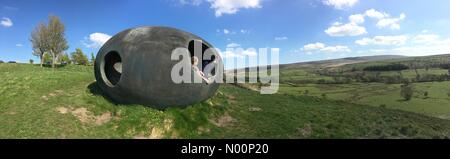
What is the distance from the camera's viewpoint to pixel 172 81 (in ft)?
61.0

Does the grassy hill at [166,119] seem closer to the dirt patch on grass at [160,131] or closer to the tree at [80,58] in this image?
the dirt patch on grass at [160,131]

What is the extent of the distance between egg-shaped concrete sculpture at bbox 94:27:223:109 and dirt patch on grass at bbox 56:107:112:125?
1507 millimetres

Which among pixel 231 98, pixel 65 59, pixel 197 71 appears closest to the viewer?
pixel 197 71

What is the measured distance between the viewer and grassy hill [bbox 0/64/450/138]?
16891 millimetres

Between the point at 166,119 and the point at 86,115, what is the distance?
403 centimetres

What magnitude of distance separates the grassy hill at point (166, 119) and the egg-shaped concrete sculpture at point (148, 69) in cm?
71

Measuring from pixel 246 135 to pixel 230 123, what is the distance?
7.45ft

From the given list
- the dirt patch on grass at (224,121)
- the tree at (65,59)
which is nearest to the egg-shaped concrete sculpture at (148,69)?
the dirt patch on grass at (224,121)

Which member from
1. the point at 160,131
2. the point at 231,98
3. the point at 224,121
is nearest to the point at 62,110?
the point at 160,131

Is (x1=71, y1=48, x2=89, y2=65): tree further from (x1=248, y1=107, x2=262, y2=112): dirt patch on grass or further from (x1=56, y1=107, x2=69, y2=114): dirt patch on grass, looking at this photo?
(x1=56, y1=107, x2=69, y2=114): dirt patch on grass

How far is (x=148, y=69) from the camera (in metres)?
18.2

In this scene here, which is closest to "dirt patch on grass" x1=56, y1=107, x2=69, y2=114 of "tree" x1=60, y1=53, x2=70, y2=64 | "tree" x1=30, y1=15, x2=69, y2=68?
"tree" x1=30, y1=15, x2=69, y2=68

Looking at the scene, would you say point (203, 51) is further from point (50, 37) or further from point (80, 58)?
point (80, 58)

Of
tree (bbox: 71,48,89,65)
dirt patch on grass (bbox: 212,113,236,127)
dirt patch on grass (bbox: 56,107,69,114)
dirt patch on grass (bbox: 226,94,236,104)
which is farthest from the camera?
tree (bbox: 71,48,89,65)
